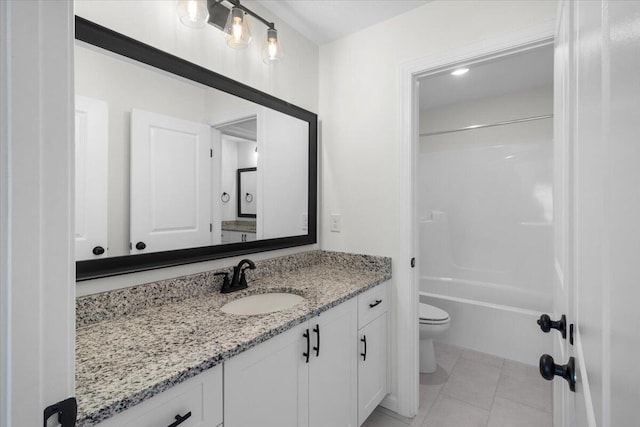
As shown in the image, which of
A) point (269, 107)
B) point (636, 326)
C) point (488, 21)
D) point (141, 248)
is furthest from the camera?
point (269, 107)

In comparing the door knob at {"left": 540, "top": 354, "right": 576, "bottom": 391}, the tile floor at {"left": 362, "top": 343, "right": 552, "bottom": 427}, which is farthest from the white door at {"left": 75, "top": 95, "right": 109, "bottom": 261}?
the tile floor at {"left": 362, "top": 343, "right": 552, "bottom": 427}

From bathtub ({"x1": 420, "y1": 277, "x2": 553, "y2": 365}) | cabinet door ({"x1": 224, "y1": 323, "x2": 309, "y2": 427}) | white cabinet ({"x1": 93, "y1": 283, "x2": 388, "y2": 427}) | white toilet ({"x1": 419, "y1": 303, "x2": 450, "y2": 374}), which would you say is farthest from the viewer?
bathtub ({"x1": 420, "y1": 277, "x2": 553, "y2": 365})

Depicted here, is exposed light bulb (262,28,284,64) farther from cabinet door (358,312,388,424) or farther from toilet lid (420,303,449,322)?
toilet lid (420,303,449,322)

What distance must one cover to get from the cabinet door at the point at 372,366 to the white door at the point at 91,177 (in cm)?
126

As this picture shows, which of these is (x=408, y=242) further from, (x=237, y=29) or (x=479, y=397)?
(x=237, y=29)

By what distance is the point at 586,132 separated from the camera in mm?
523

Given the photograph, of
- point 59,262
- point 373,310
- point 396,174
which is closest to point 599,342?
point 59,262

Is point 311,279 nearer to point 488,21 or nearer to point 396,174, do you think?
point 396,174

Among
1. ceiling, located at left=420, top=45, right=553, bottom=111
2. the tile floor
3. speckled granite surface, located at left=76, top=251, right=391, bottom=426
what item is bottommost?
the tile floor

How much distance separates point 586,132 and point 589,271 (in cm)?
24

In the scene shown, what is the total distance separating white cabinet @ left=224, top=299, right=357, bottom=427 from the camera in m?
0.93

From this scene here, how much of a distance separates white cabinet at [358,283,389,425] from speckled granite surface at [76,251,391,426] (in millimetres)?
110

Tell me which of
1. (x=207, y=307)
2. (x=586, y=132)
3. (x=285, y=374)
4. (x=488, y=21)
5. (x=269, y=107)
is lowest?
(x=285, y=374)

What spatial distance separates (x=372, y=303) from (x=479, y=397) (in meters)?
1.07
